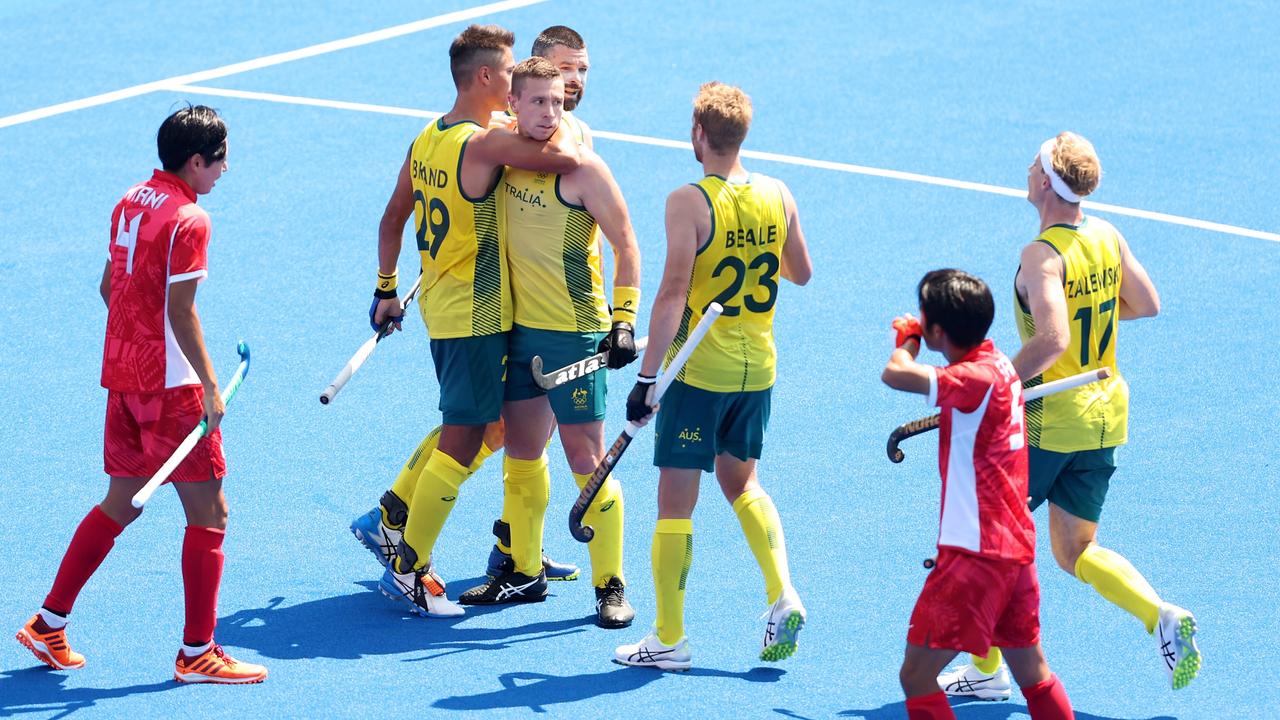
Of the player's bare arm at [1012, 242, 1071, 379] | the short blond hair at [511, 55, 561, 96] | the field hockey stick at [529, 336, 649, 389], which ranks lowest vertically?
the field hockey stick at [529, 336, 649, 389]

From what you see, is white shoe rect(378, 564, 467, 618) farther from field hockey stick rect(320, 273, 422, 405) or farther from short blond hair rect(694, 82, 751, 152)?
short blond hair rect(694, 82, 751, 152)

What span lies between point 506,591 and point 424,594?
380 millimetres

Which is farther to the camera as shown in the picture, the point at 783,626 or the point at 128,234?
the point at 783,626

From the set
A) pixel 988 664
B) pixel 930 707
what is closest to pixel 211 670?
pixel 930 707

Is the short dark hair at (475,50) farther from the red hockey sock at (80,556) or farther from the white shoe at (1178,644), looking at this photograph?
the white shoe at (1178,644)

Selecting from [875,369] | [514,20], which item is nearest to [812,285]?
[875,369]

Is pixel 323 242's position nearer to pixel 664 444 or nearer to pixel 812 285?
pixel 812 285

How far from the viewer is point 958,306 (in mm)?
5824

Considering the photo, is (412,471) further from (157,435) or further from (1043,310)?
(1043,310)

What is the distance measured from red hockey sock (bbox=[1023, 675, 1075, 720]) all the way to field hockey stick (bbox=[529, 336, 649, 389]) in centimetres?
227

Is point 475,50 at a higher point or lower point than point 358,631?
higher

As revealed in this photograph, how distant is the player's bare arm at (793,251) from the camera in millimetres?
7008

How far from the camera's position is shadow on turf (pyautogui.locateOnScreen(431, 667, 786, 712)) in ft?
→ 22.1

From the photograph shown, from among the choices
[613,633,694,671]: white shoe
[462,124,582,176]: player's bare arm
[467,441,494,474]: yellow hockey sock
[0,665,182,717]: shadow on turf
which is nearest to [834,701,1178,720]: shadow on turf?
[613,633,694,671]: white shoe
